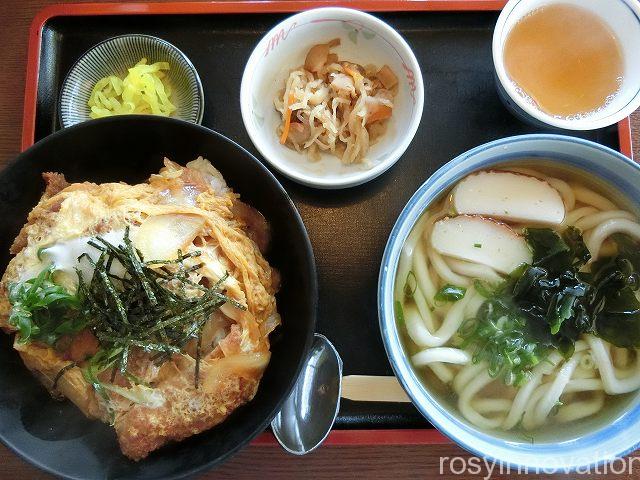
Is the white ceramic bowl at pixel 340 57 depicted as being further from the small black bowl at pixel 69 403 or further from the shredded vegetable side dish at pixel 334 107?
the small black bowl at pixel 69 403

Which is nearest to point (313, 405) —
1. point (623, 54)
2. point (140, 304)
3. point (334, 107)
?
point (140, 304)

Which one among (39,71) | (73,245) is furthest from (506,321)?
(39,71)

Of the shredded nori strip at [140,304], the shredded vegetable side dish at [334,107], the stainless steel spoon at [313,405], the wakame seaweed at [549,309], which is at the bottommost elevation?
the stainless steel spoon at [313,405]

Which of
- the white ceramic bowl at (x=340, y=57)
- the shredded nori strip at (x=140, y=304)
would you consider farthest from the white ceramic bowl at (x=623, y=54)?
the shredded nori strip at (x=140, y=304)

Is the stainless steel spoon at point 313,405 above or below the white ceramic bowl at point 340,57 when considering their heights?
below

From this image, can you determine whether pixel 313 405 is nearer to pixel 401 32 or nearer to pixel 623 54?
pixel 401 32

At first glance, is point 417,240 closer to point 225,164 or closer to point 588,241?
point 588,241

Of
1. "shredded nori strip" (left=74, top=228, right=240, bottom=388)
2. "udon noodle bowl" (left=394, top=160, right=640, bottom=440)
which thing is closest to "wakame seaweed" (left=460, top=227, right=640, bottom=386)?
"udon noodle bowl" (left=394, top=160, right=640, bottom=440)

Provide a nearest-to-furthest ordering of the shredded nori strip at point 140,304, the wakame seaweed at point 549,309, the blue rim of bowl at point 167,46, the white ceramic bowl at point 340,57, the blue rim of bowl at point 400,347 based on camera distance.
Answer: the shredded nori strip at point 140,304 → the blue rim of bowl at point 400,347 → the wakame seaweed at point 549,309 → the white ceramic bowl at point 340,57 → the blue rim of bowl at point 167,46
